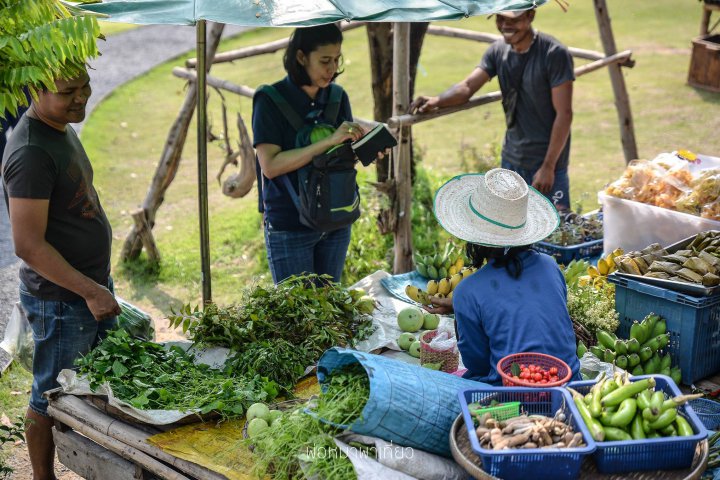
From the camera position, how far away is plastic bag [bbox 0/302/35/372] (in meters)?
4.22

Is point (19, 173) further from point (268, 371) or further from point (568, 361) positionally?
point (568, 361)

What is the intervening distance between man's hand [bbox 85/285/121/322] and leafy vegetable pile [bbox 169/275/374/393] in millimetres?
333

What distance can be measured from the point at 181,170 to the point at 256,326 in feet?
21.9

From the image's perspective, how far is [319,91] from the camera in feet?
15.1

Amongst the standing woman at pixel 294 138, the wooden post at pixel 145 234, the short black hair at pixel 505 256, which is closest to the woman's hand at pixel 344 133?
the standing woman at pixel 294 138

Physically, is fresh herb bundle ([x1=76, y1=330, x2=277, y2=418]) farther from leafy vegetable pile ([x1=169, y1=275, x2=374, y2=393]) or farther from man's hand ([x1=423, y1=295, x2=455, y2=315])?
man's hand ([x1=423, y1=295, x2=455, y2=315])

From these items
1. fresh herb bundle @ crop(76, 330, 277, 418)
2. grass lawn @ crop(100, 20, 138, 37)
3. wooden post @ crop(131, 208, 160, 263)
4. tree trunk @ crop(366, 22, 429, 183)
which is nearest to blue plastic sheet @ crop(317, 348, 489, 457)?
fresh herb bundle @ crop(76, 330, 277, 418)

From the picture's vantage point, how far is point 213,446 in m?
3.30

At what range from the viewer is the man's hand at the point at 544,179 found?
5.77m

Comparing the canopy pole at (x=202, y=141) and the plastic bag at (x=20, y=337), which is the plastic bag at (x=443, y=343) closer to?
the canopy pole at (x=202, y=141)

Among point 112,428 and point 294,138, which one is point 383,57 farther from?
point 112,428

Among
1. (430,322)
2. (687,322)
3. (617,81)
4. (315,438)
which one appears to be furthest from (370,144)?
(617,81)

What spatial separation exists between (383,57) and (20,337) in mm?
3743

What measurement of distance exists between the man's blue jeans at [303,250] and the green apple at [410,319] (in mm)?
613
